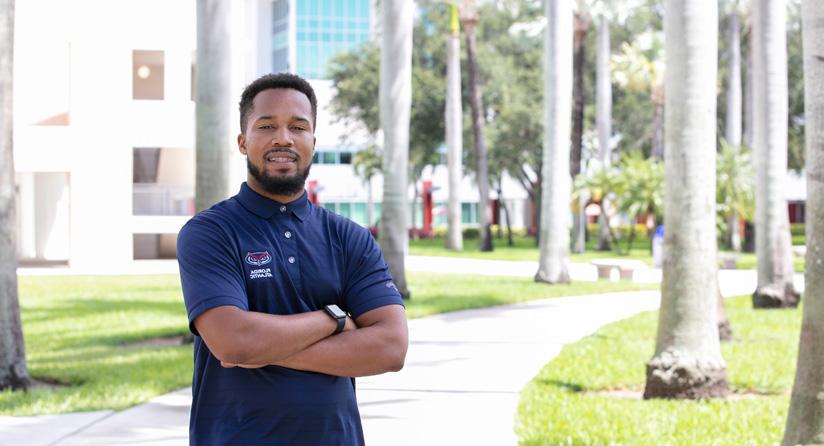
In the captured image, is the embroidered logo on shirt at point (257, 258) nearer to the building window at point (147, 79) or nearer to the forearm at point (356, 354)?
the forearm at point (356, 354)

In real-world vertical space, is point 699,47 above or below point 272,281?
above

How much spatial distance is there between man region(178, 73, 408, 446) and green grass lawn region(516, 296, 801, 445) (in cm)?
487

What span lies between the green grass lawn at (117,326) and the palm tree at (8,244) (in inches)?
11.1

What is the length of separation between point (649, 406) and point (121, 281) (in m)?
19.1

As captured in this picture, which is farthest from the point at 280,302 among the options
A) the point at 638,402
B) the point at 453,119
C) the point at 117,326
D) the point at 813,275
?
the point at 453,119

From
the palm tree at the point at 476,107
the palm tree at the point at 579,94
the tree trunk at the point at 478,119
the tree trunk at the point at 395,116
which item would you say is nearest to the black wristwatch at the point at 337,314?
the tree trunk at the point at 395,116

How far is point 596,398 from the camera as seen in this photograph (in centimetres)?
1061

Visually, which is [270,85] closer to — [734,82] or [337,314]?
[337,314]

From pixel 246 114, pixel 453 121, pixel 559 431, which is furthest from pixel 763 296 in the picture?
pixel 453 121

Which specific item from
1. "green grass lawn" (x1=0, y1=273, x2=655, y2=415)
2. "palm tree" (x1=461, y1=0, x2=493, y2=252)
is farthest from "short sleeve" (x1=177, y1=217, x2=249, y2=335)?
"palm tree" (x1=461, y1=0, x2=493, y2=252)

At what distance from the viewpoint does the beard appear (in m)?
3.71

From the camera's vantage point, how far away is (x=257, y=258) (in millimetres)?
3604

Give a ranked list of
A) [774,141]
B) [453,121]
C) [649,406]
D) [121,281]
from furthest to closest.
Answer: [453,121]
[121,281]
[774,141]
[649,406]

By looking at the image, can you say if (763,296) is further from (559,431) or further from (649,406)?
(559,431)
